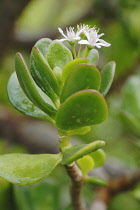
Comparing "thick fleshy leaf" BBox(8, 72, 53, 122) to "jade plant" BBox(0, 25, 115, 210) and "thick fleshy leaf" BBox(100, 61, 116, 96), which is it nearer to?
"jade plant" BBox(0, 25, 115, 210)

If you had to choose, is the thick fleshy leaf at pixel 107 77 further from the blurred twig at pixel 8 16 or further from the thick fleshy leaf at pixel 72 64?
the blurred twig at pixel 8 16

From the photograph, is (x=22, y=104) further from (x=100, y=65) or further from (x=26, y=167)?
(x=100, y=65)

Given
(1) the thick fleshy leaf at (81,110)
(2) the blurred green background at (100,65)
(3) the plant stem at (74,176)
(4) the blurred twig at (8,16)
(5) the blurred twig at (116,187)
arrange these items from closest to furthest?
1. (1) the thick fleshy leaf at (81,110)
2. (3) the plant stem at (74,176)
3. (5) the blurred twig at (116,187)
4. (2) the blurred green background at (100,65)
5. (4) the blurred twig at (8,16)

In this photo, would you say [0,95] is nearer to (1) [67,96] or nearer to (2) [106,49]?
(2) [106,49]

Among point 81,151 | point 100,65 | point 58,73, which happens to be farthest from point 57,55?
point 100,65

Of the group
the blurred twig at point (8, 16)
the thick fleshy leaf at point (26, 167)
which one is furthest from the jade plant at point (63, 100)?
the blurred twig at point (8, 16)

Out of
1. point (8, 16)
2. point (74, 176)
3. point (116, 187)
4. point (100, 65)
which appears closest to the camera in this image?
point (74, 176)

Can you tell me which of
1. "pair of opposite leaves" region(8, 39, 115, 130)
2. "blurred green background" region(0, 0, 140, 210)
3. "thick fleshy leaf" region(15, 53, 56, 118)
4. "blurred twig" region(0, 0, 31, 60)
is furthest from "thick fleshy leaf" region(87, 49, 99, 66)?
"blurred twig" region(0, 0, 31, 60)
